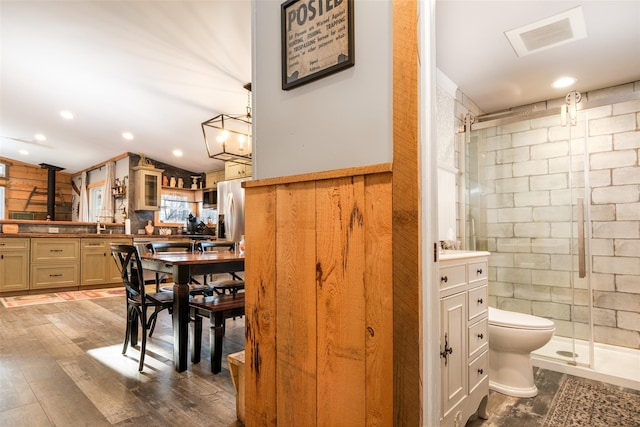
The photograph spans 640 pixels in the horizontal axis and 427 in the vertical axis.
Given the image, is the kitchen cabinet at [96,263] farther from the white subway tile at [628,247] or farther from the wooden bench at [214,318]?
the white subway tile at [628,247]

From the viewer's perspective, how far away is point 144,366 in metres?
2.41

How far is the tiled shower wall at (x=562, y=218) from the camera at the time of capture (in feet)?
9.11

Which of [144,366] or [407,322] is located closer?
[407,322]

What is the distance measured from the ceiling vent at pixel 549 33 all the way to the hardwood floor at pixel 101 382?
9.55ft

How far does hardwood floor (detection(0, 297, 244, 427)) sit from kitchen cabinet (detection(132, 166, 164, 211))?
3885 mm

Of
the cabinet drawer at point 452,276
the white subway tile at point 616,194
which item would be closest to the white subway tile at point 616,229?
the white subway tile at point 616,194

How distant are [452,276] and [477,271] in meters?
0.35

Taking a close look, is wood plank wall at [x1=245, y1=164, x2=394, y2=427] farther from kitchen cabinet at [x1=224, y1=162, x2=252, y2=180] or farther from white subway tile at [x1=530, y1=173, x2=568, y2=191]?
kitchen cabinet at [x1=224, y1=162, x2=252, y2=180]

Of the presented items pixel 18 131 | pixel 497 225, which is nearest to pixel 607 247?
pixel 497 225

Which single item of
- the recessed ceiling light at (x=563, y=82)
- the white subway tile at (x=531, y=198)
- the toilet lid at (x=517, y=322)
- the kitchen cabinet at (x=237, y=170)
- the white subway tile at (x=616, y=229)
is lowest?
the toilet lid at (x=517, y=322)

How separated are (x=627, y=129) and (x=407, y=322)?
3.20m

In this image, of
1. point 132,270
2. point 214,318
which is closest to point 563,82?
point 214,318

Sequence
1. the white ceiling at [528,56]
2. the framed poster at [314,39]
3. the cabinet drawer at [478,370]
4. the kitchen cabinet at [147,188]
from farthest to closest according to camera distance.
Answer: the kitchen cabinet at [147,188], the white ceiling at [528,56], the cabinet drawer at [478,370], the framed poster at [314,39]

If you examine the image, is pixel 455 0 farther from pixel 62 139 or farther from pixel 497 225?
pixel 62 139
